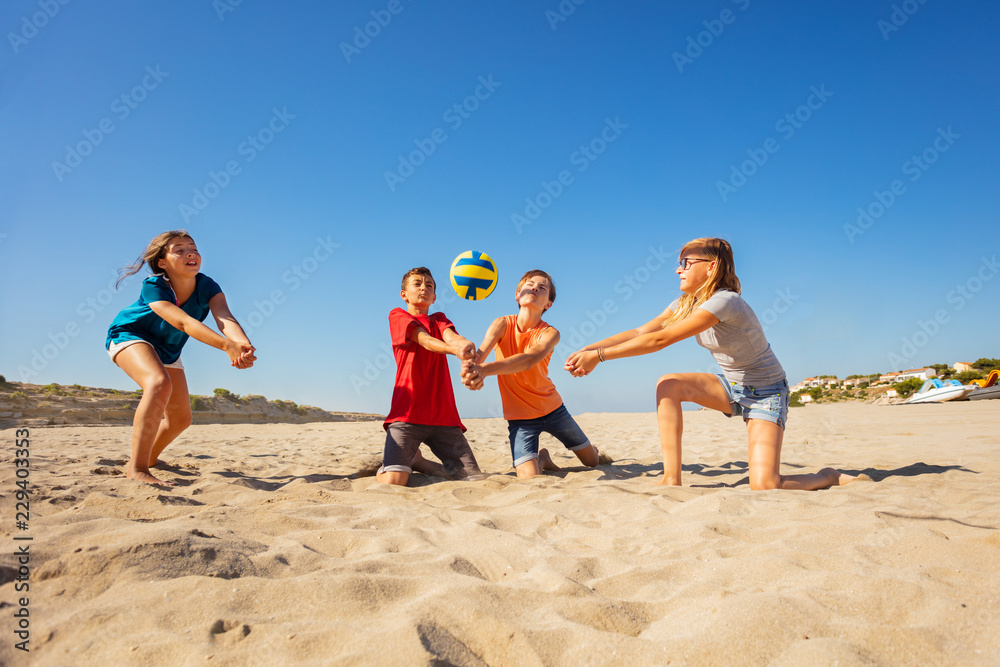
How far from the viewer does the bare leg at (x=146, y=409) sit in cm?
372

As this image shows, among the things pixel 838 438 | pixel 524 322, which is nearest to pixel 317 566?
pixel 524 322

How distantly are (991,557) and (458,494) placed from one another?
264cm

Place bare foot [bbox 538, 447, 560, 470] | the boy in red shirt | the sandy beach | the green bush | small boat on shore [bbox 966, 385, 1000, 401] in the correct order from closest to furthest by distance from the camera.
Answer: the sandy beach, the boy in red shirt, bare foot [bbox 538, 447, 560, 470], small boat on shore [bbox 966, 385, 1000, 401], the green bush

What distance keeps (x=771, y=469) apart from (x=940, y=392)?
49.1 ft

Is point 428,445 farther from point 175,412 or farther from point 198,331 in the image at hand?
point 175,412

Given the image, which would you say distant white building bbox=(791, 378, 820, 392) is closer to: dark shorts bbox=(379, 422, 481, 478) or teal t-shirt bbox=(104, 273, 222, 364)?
dark shorts bbox=(379, 422, 481, 478)

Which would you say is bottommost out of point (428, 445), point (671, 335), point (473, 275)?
point (428, 445)

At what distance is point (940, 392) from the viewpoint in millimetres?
14430

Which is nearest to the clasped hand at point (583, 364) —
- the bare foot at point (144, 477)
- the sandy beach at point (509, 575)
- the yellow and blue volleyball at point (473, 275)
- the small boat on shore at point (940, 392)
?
the sandy beach at point (509, 575)

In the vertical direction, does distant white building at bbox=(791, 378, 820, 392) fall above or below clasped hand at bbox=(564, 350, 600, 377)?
above

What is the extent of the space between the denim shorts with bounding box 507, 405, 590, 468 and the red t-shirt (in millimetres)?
521

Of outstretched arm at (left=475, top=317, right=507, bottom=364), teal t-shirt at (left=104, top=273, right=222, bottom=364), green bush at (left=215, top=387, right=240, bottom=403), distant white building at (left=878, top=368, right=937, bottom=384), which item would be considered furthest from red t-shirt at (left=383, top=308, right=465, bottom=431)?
distant white building at (left=878, top=368, right=937, bottom=384)

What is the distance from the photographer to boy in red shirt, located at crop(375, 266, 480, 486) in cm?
430

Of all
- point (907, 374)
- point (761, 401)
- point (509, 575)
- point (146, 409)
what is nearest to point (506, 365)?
point (761, 401)
